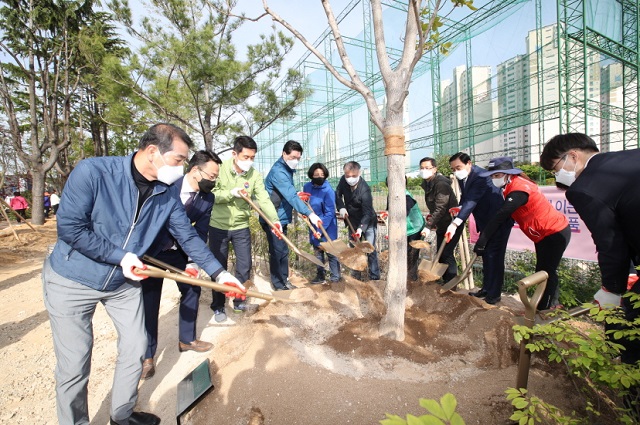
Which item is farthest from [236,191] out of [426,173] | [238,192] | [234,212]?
[426,173]

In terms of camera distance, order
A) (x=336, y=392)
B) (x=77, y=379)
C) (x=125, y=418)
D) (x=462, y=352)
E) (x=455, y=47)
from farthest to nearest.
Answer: (x=455, y=47) → (x=462, y=352) → (x=336, y=392) → (x=125, y=418) → (x=77, y=379)

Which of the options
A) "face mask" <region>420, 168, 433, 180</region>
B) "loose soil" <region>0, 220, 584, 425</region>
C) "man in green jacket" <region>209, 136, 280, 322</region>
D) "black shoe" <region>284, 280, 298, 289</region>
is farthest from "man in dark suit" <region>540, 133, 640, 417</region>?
"black shoe" <region>284, 280, 298, 289</region>

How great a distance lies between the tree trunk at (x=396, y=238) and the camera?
259 cm

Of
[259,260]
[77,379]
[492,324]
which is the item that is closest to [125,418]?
[77,379]

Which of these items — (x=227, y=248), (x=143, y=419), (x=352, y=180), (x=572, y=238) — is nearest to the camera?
(x=143, y=419)

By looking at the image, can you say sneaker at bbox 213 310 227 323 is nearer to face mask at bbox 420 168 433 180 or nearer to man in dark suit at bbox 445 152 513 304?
man in dark suit at bbox 445 152 513 304

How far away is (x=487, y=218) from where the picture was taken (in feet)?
12.9

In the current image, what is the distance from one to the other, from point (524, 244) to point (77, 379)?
16.8 ft

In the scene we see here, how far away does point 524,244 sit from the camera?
4645 mm

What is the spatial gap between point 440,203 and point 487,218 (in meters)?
0.59

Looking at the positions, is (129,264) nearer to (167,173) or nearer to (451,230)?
(167,173)

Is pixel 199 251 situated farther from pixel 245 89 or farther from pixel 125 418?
pixel 245 89

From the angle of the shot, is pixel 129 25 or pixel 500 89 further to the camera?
pixel 500 89

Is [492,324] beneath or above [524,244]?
beneath
